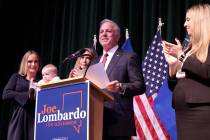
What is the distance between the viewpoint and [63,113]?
9.18 feet

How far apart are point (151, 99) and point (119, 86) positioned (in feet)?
5.18

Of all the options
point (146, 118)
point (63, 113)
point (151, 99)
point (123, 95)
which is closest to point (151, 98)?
point (151, 99)

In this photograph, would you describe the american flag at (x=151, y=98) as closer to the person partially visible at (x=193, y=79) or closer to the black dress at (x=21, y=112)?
the black dress at (x=21, y=112)

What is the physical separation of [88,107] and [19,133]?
1405 millimetres

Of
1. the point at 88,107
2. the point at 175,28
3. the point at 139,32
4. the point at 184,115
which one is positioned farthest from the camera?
the point at 139,32

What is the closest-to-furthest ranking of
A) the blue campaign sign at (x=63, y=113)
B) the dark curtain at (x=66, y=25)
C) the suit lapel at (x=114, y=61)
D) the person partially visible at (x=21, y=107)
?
the blue campaign sign at (x=63, y=113), the suit lapel at (x=114, y=61), the person partially visible at (x=21, y=107), the dark curtain at (x=66, y=25)

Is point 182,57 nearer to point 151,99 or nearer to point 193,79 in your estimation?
point 193,79

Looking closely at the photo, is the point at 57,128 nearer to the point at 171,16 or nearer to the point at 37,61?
the point at 37,61

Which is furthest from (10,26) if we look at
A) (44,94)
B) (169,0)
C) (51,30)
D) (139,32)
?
(44,94)

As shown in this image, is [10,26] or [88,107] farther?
[10,26]

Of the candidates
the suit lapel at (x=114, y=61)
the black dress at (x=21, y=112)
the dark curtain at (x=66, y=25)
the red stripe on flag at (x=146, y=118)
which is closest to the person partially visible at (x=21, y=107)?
the black dress at (x=21, y=112)

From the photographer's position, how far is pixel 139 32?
542cm

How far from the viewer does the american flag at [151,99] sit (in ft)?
14.4

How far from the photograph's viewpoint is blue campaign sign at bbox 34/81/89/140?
8.85 ft
